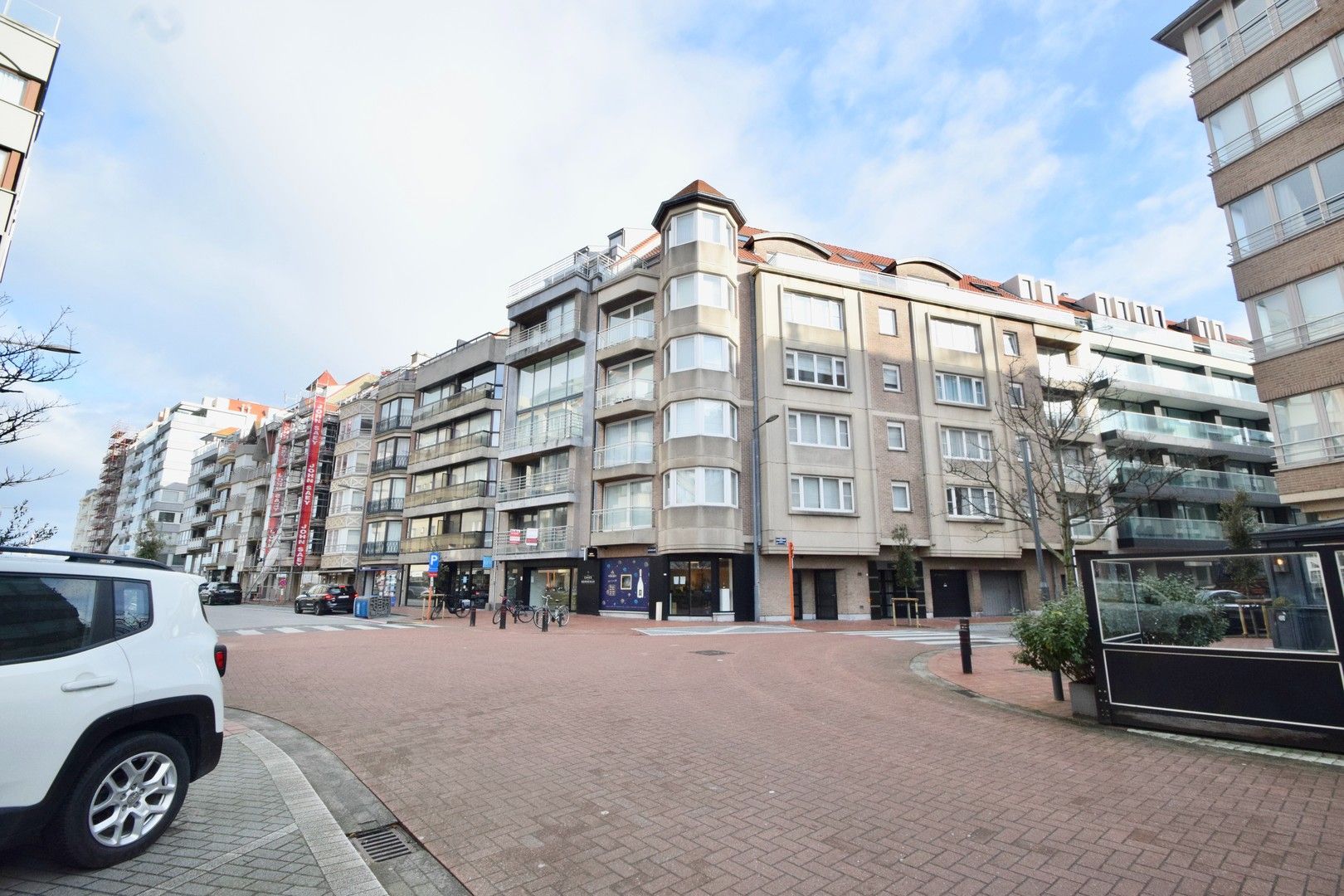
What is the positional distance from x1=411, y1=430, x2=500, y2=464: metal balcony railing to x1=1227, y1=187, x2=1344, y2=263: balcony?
32.6 meters

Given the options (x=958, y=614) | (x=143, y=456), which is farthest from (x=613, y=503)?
(x=143, y=456)

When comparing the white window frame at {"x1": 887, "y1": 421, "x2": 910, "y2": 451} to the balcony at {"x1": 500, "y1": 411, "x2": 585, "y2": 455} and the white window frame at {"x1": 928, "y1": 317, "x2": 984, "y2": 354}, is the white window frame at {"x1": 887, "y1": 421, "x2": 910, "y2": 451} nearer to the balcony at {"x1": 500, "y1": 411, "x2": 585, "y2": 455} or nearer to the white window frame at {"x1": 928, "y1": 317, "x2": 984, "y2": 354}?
the white window frame at {"x1": 928, "y1": 317, "x2": 984, "y2": 354}

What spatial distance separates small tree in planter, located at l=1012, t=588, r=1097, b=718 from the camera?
7.64 metres

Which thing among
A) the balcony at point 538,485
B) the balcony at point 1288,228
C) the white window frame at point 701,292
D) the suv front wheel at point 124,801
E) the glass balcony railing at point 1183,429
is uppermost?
the white window frame at point 701,292

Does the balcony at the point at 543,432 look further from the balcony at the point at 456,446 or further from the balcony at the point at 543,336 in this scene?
the balcony at the point at 543,336

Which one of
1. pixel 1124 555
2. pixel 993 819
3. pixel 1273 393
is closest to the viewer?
pixel 993 819

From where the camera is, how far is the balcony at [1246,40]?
18.7 m

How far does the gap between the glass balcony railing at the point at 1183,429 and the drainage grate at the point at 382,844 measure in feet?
121

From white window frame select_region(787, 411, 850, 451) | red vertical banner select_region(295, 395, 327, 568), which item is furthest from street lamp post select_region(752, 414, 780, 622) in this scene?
red vertical banner select_region(295, 395, 327, 568)

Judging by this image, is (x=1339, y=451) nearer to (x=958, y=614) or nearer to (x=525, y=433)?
(x=958, y=614)

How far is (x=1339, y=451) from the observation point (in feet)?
57.1

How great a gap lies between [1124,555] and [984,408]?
2658 centimetres

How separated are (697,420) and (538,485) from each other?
33.0 ft

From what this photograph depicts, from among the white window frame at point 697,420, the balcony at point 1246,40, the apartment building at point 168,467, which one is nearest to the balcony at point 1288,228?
the balcony at point 1246,40
